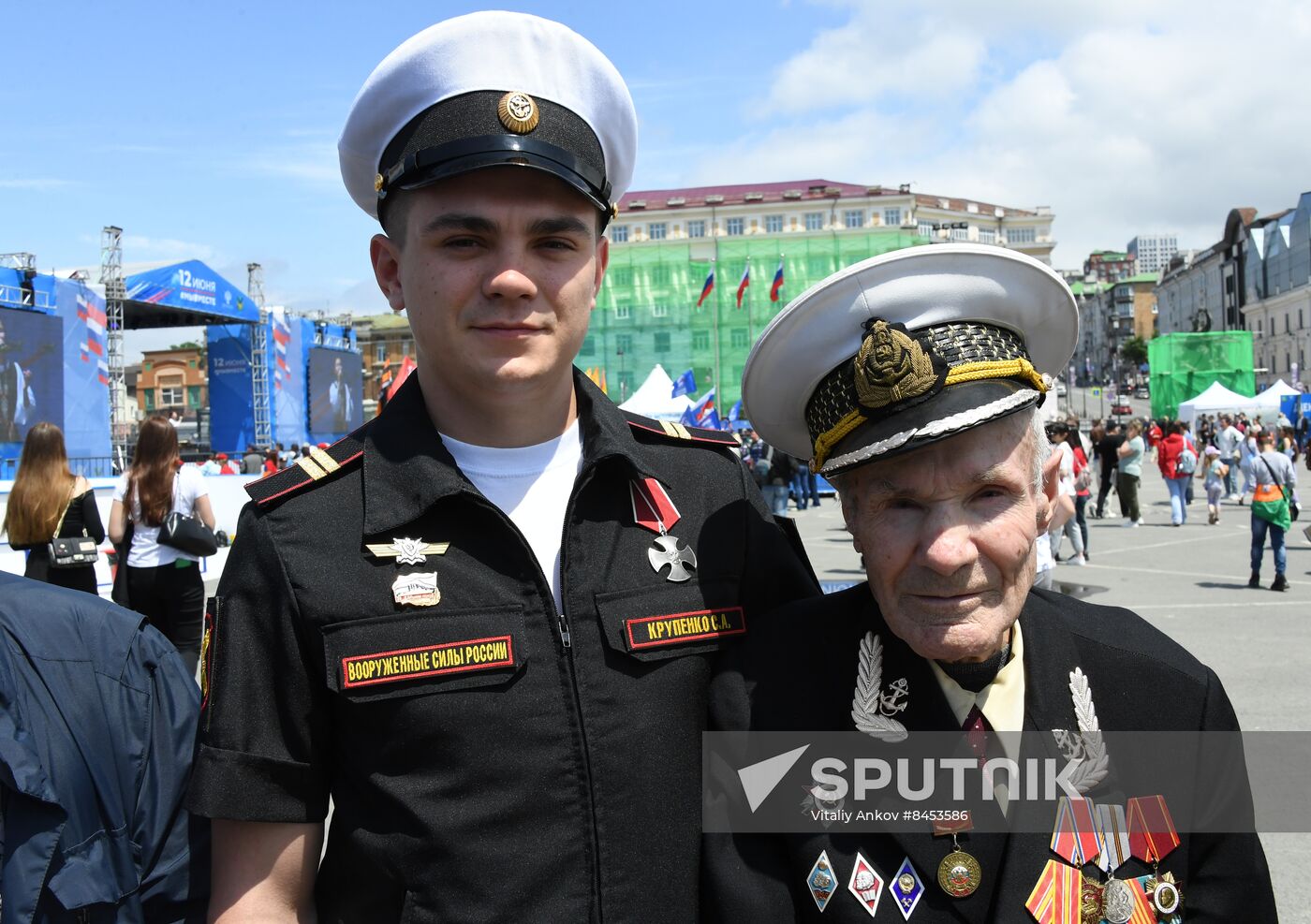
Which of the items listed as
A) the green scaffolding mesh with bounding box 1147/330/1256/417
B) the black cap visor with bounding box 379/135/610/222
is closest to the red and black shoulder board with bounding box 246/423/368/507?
the black cap visor with bounding box 379/135/610/222

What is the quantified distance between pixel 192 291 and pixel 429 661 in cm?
3076

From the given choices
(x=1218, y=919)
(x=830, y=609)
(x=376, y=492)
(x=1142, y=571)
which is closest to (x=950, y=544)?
(x=830, y=609)

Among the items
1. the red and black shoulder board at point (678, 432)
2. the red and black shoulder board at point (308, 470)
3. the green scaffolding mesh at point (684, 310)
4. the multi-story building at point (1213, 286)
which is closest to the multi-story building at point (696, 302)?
the green scaffolding mesh at point (684, 310)

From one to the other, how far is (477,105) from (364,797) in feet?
3.82

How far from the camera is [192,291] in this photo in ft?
96.0

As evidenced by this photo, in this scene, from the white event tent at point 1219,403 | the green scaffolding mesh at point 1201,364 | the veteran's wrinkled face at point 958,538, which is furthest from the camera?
the green scaffolding mesh at point 1201,364

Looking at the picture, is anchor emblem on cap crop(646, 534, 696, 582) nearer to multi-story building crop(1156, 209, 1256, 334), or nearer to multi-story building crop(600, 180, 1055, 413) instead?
multi-story building crop(600, 180, 1055, 413)

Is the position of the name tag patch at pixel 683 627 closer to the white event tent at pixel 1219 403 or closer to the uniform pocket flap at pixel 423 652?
the uniform pocket flap at pixel 423 652

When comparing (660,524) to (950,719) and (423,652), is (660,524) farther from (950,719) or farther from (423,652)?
(950,719)

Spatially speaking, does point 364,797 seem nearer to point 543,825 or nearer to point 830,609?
point 543,825

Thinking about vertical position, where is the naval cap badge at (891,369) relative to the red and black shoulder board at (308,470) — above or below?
above

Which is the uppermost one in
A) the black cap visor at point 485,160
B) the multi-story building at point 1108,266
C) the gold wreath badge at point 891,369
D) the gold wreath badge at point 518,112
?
the multi-story building at point 1108,266

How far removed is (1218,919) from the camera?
1607 mm

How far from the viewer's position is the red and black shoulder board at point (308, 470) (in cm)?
179
